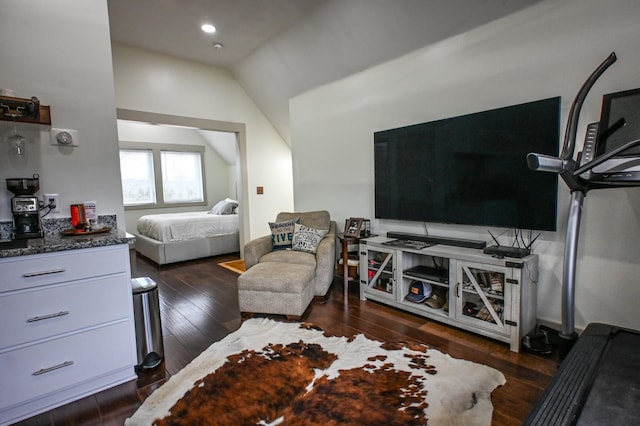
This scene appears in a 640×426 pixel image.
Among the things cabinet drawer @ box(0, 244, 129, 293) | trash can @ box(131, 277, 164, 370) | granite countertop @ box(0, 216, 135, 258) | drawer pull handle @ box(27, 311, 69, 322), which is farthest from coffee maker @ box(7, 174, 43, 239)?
trash can @ box(131, 277, 164, 370)

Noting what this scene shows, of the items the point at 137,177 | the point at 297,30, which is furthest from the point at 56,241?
the point at 137,177

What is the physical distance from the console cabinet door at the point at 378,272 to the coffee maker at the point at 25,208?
2577 mm

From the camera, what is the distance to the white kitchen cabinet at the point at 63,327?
5.24ft

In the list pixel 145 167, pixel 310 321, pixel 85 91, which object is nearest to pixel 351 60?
pixel 85 91

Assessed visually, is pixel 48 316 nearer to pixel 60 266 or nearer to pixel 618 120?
pixel 60 266

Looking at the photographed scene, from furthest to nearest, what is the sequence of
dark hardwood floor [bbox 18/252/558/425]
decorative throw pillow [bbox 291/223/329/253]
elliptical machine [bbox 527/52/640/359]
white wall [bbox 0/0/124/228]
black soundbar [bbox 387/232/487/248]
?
1. decorative throw pillow [bbox 291/223/329/253]
2. black soundbar [bbox 387/232/487/248]
3. white wall [bbox 0/0/124/228]
4. dark hardwood floor [bbox 18/252/558/425]
5. elliptical machine [bbox 527/52/640/359]

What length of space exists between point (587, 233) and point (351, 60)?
8.99 ft

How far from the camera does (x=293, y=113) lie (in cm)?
452

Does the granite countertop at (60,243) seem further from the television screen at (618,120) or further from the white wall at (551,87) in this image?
the television screen at (618,120)

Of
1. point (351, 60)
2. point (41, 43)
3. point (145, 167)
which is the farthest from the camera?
point (145, 167)

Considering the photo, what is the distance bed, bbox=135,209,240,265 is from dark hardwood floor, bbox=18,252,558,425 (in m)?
0.82

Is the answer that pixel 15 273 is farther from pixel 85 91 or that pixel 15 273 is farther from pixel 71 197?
A: pixel 85 91

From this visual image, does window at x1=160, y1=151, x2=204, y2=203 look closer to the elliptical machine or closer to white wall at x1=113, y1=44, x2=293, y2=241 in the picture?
white wall at x1=113, y1=44, x2=293, y2=241

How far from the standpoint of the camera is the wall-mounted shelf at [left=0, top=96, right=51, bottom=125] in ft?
6.08
